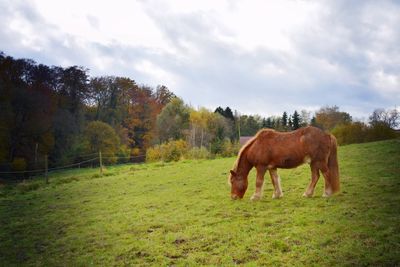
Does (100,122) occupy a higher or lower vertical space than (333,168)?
higher

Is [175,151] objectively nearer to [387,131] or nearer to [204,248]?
[387,131]

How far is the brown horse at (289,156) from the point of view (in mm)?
8859

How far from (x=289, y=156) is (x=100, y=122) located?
39.8 meters

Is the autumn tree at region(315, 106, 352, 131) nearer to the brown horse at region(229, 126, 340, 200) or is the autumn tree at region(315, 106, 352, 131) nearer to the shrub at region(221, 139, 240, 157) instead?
the shrub at region(221, 139, 240, 157)

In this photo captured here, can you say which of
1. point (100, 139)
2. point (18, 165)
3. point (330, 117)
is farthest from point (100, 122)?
point (330, 117)

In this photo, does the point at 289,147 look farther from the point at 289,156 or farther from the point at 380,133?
the point at 380,133

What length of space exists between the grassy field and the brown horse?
44cm

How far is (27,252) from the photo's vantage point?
7844 mm

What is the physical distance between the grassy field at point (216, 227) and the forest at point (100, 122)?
50.9 ft

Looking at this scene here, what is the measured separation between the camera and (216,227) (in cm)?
739

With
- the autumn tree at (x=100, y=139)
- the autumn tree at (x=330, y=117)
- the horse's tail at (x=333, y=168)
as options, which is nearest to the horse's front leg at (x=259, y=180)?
the horse's tail at (x=333, y=168)

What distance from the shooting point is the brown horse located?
8859 mm

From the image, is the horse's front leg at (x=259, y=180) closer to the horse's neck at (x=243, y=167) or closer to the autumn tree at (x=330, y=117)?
the horse's neck at (x=243, y=167)

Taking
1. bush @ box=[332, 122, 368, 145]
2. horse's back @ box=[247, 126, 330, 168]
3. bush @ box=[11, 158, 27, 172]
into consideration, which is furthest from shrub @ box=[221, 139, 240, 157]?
bush @ box=[11, 158, 27, 172]
